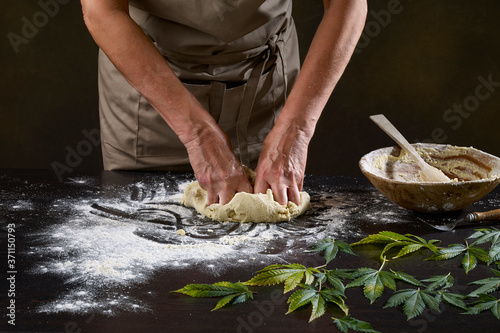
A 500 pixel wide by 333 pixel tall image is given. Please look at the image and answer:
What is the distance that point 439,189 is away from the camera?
1547 mm

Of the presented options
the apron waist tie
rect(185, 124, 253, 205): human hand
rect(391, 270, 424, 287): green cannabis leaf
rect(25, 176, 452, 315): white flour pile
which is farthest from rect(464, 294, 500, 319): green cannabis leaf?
the apron waist tie

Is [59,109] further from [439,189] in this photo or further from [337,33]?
[439,189]

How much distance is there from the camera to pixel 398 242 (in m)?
1.41

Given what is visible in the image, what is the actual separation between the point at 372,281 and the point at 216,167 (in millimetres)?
623

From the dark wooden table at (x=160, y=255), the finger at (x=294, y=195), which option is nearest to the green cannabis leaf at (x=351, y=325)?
the dark wooden table at (x=160, y=255)

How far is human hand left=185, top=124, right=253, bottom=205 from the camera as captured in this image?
1653 mm

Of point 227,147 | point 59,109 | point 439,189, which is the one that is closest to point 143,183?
point 227,147

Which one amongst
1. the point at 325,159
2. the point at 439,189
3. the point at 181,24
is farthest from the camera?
the point at 325,159

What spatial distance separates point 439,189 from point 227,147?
0.59 m

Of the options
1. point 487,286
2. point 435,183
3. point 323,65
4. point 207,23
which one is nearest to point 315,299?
point 487,286

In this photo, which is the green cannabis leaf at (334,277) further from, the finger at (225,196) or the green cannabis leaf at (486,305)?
the finger at (225,196)

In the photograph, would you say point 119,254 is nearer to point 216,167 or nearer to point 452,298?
point 216,167

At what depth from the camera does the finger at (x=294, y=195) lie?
165cm

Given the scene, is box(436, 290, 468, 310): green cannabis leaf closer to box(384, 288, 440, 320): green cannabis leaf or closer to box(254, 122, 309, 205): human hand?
box(384, 288, 440, 320): green cannabis leaf
